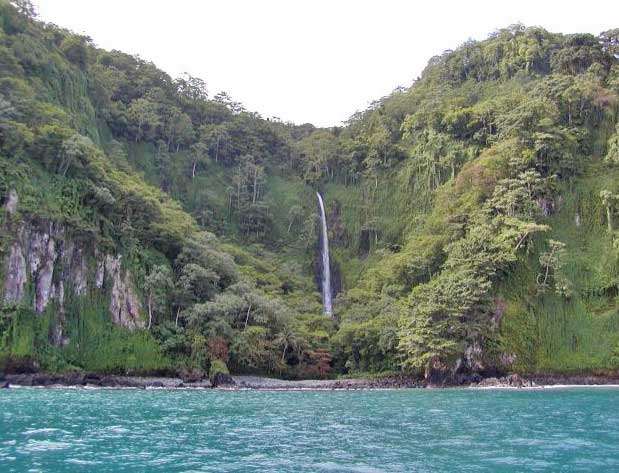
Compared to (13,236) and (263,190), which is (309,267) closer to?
(263,190)

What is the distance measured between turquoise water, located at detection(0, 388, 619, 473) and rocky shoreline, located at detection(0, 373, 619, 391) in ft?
45.0

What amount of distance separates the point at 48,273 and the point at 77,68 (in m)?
36.0

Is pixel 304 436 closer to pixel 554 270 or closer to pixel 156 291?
pixel 156 291

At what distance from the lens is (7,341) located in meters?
43.2

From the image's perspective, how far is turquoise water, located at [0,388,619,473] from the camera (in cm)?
1454

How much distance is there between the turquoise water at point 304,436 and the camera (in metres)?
14.5

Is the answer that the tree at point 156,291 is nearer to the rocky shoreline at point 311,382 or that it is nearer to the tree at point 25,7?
the rocky shoreline at point 311,382

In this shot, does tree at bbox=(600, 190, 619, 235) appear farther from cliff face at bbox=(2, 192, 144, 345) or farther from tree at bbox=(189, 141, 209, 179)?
tree at bbox=(189, 141, 209, 179)

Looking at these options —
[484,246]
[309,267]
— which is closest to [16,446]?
[484,246]

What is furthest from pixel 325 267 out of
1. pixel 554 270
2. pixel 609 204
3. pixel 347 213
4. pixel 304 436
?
pixel 304 436

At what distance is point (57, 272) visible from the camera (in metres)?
48.4

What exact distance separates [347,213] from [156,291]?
120ft

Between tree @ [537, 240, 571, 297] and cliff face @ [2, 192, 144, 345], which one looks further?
tree @ [537, 240, 571, 297]

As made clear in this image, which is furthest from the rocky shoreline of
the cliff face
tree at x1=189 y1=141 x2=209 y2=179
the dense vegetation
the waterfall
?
tree at x1=189 y1=141 x2=209 y2=179
